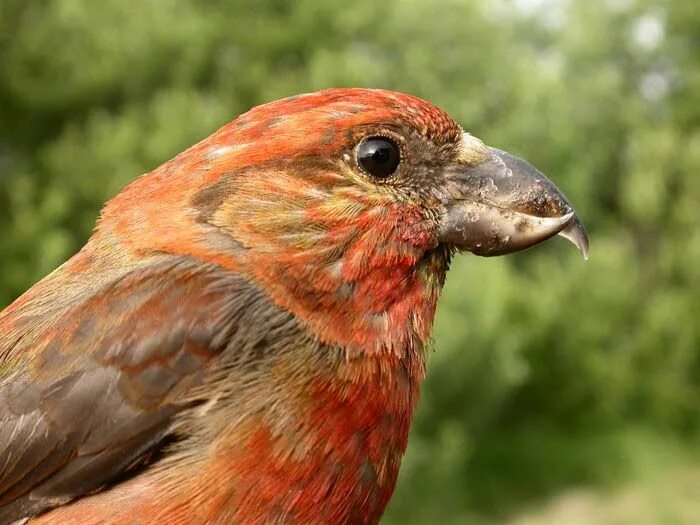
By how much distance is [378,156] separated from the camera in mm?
2426

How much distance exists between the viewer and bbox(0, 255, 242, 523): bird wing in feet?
7.16

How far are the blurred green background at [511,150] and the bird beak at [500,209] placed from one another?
8.88 m

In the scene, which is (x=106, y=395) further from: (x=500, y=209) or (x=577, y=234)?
(x=577, y=234)

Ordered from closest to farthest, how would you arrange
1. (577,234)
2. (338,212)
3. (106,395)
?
(106,395) → (338,212) → (577,234)

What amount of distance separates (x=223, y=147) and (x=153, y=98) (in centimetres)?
1368

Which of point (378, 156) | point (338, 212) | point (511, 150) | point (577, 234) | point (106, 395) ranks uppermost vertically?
point (511, 150)

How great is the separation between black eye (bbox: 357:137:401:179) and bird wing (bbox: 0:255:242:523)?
54 cm

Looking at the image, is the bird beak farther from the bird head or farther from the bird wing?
the bird wing

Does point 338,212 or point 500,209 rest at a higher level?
point 500,209

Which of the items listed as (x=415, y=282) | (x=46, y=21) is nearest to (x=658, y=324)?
(x=46, y=21)

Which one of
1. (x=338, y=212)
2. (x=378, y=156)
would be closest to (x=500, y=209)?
(x=378, y=156)

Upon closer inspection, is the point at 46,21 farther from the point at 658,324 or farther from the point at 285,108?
the point at 658,324

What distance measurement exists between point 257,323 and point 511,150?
18.1 m

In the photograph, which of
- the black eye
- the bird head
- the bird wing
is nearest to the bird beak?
the bird head
